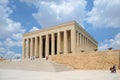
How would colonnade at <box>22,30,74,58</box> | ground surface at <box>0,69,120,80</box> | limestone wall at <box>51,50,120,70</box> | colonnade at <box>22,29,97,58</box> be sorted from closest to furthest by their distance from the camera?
Answer: ground surface at <box>0,69,120,80</box>, limestone wall at <box>51,50,120,70</box>, colonnade at <box>22,29,97,58</box>, colonnade at <box>22,30,74,58</box>

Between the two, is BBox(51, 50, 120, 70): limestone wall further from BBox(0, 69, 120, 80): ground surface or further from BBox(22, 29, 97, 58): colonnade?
BBox(0, 69, 120, 80): ground surface

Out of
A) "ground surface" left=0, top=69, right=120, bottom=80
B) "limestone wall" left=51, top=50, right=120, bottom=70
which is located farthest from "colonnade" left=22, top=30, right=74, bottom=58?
"ground surface" left=0, top=69, right=120, bottom=80

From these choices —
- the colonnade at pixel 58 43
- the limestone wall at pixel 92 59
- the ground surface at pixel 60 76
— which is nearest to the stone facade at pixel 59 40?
the colonnade at pixel 58 43

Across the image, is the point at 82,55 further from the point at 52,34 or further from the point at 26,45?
the point at 26,45

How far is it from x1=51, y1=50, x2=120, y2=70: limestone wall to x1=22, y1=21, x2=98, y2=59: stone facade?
269 inches

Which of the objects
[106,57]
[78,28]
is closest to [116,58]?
[106,57]

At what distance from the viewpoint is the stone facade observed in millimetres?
34322

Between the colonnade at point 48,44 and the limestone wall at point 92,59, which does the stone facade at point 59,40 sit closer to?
the colonnade at point 48,44

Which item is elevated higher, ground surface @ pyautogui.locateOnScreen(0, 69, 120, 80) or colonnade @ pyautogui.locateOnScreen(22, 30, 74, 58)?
colonnade @ pyautogui.locateOnScreen(22, 30, 74, 58)

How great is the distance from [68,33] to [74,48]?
4685 millimetres

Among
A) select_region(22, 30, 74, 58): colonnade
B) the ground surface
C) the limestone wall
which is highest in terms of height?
select_region(22, 30, 74, 58): colonnade

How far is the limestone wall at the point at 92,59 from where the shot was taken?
75.6 feet

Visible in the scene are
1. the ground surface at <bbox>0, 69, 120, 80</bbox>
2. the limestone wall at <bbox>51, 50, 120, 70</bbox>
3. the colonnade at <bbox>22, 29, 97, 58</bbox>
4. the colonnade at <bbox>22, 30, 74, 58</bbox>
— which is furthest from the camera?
the colonnade at <bbox>22, 30, 74, 58</bbox>

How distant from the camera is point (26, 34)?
44.0 meters
